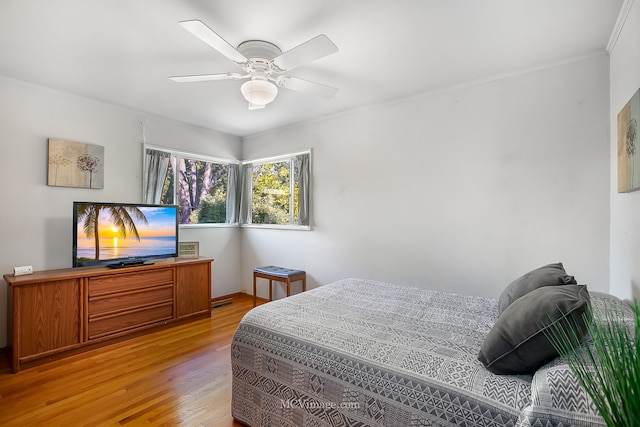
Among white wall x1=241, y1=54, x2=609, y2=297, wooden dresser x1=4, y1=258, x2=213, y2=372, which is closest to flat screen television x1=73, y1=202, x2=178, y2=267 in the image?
wooden dresser x1=4, y1=258, x2=213, y2=372


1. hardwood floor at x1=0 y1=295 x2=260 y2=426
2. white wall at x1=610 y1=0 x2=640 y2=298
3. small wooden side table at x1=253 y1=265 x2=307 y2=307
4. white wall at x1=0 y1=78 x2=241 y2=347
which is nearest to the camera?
white wall at x1=610 y1=0 x2=640 y2=298

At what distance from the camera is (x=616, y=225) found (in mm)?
2129

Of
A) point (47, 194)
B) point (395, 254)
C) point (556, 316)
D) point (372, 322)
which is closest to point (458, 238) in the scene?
point (395, 254)

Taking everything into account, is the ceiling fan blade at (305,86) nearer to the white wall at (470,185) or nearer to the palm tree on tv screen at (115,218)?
the white wall at (470,185)

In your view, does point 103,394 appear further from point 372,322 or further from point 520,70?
point 520,70

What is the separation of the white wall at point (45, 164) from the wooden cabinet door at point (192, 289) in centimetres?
110

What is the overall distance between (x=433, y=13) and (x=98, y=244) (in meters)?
3.61

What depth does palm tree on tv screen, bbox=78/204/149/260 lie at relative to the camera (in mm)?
3008

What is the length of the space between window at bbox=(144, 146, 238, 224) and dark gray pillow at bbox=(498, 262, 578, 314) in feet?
12.9

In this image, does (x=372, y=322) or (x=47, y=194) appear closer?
(x=372, y=322)

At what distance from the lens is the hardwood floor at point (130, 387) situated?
1.92m

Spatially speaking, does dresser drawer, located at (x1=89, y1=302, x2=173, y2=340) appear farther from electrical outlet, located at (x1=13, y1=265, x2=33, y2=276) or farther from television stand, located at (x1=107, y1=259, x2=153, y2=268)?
electrical outlet, located at (x1=13, y1=265, x2=33, y2=276)

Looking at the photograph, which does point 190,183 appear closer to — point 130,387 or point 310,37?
point 130,387

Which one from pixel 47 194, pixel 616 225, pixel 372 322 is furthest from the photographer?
pixel 47 194
